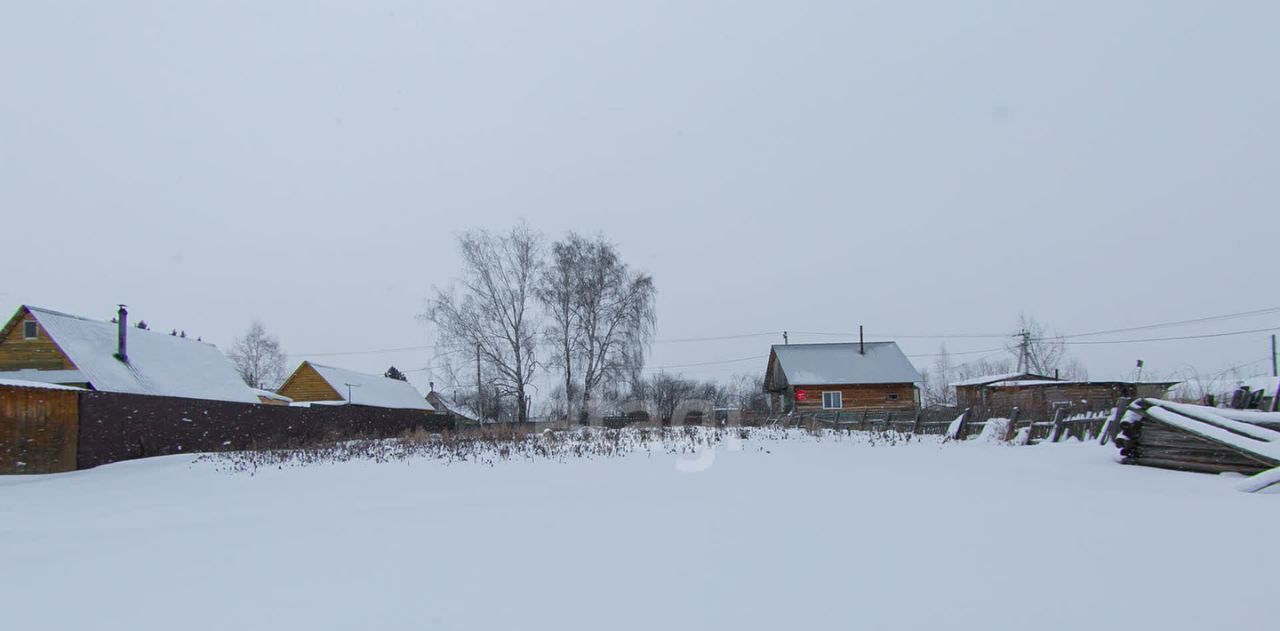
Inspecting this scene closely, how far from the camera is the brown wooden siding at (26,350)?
23.2m

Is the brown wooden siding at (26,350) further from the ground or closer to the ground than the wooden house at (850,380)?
further from the ground

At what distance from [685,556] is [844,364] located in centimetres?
3359

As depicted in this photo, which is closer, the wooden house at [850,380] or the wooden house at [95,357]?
the wooden house at [95,357]

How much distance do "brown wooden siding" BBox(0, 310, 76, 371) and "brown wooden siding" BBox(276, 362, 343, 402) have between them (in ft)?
52.0

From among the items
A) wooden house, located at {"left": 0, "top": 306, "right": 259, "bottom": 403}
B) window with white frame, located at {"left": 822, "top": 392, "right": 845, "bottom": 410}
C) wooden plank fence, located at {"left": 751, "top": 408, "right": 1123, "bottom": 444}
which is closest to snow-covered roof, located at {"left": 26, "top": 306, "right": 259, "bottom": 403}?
wooden house, located at {"left": 0, "top": 306, "right": 259, "bottom": 403}

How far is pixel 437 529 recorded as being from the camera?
Answer: 17.9ft

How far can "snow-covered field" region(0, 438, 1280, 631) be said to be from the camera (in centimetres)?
Result: 338

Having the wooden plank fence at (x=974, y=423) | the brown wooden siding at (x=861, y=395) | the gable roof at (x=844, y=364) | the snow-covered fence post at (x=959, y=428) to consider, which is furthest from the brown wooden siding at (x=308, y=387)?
the snow-covered fence post at (x=959, y=428)

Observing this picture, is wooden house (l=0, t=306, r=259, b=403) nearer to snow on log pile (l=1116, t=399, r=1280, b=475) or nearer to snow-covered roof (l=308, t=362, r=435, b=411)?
snow-covered roof (l=308, t=362, r=435, b=411)

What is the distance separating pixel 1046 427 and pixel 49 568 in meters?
14.4

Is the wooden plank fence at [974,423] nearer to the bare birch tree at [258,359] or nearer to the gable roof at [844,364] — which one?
the gable roof at [844,364]

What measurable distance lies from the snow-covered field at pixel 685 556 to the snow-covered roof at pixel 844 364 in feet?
91.5

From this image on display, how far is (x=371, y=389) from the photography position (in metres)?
42.8

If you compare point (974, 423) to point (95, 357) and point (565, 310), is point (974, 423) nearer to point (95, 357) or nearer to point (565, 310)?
point (565, 310)
